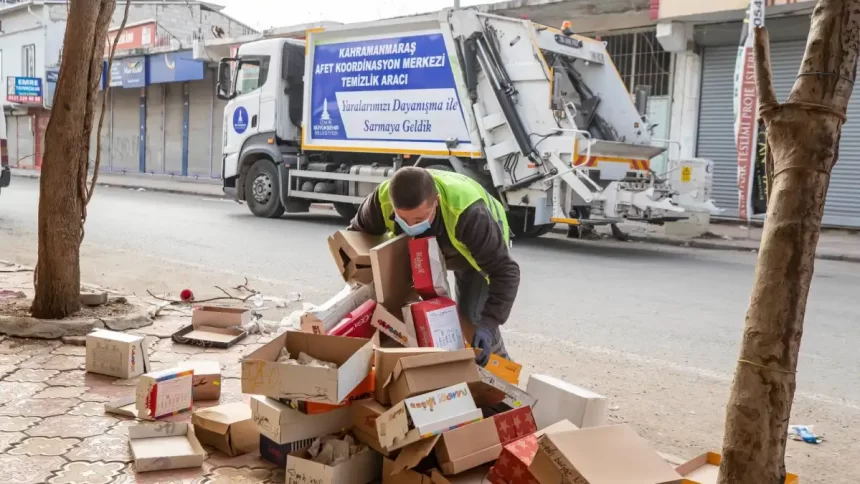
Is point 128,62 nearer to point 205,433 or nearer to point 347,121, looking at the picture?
point 347,121

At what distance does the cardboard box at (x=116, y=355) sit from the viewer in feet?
13.9

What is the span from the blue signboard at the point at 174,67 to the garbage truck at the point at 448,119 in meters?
12.3

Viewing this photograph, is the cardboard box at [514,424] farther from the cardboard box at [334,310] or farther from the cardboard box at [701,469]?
the cardboard box at [334,310]

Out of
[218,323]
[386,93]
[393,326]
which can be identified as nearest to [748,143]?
[386,93]

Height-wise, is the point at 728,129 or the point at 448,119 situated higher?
the point at 728,129

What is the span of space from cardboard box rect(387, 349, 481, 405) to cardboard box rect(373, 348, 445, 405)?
4 centimetres

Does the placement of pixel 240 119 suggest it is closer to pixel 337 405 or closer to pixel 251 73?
pixel 251 73

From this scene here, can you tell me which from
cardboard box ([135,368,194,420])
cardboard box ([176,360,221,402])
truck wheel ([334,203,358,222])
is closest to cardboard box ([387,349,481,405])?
cardboard box ([135,368,194,420])

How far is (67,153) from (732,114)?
41.6ft

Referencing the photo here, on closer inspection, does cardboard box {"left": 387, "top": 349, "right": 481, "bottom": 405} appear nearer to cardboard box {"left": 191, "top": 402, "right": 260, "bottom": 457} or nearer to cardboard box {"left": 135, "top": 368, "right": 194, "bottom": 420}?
cardboard box {"left": 191, "top": 402, "right": 260, "bottom": 457}

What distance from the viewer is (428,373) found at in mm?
3006

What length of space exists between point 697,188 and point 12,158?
34.0m

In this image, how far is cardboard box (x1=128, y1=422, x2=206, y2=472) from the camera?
312cm

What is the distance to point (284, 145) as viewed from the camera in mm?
13469
